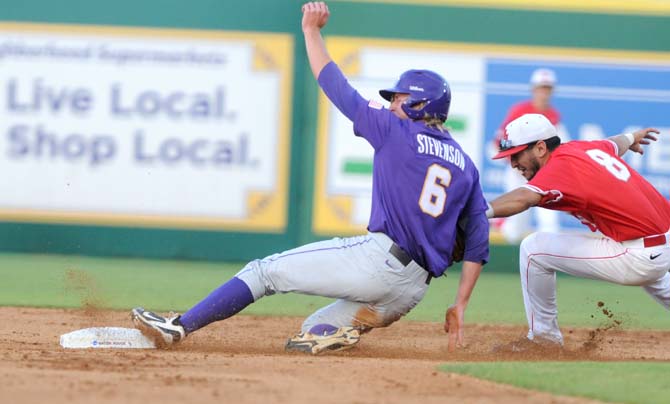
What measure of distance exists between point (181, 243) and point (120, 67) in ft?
6.46

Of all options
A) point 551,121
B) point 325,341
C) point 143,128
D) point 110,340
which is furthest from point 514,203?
point 143,128

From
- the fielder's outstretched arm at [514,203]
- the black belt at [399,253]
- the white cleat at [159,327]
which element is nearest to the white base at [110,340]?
the white cleat at [159,327]

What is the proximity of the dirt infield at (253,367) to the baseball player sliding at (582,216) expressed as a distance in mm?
433

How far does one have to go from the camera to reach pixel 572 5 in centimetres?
1259

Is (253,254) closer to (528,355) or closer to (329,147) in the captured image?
(329,147)

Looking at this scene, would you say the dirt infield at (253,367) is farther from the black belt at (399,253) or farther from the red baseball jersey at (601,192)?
the red baseball jersey at (601,192)

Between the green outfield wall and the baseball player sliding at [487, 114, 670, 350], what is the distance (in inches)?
226

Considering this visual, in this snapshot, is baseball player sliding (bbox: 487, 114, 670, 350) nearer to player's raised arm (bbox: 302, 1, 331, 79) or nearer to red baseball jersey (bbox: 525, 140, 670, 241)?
red baseball jersey (bbox: 525, 140, 670, 241)

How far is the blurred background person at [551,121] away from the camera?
39.2ft

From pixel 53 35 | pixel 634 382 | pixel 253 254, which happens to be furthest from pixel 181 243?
pixel 634 382

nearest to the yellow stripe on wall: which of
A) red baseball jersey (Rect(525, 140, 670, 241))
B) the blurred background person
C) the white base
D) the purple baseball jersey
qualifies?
the blurred background person

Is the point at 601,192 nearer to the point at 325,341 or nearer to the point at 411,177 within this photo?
the point at 411,177

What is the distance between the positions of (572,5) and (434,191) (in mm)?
7258

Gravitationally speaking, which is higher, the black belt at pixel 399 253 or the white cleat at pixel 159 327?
the black belt at pixel 399 253
